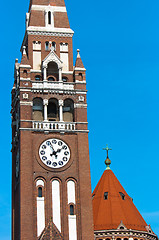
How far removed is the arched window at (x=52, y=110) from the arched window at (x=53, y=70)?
2.49 metres

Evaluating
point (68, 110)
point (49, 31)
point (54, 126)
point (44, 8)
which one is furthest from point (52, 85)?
point (44, 8)

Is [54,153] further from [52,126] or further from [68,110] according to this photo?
[68,110]

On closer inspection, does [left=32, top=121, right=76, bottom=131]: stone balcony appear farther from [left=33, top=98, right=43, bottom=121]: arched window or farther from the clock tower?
[left=33, top=98, right=43, bottom=121]: arched window

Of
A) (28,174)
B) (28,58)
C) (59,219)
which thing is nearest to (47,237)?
(59,219)

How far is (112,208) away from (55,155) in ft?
24.9

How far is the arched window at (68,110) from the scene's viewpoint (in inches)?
2432

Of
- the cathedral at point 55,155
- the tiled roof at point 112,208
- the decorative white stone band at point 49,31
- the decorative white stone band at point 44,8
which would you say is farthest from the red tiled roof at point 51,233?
the decorative white stone band at point 44,8

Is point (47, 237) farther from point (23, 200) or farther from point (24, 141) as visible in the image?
point (24, 141)

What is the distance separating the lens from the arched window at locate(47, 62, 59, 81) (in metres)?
63.2

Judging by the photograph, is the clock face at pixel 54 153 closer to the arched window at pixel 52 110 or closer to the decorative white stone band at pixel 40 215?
the arched window at pixel 52 110

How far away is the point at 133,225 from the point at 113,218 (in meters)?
1.93

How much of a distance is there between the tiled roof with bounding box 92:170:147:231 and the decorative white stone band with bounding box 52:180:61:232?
16.9 ft

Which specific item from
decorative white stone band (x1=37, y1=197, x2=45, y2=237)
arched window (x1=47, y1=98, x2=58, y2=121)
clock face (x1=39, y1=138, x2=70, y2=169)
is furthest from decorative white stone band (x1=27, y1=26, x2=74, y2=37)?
decorative white stone band (x1=37, y1=197, x2=45, y2=237)

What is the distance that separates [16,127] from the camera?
6284cm
